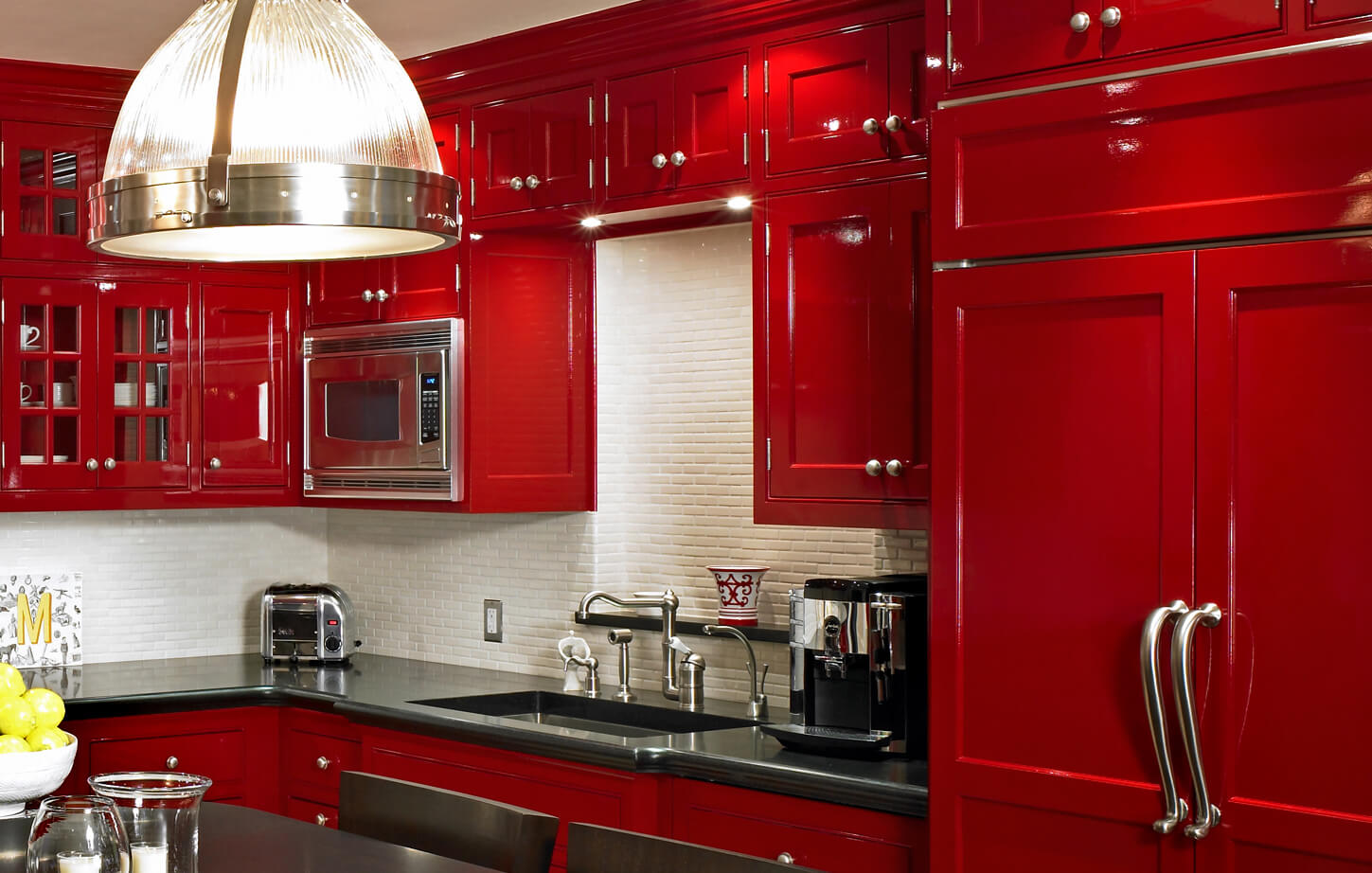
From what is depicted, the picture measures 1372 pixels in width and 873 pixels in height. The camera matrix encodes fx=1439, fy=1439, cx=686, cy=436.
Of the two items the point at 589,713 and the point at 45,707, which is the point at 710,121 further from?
the point at 45,707

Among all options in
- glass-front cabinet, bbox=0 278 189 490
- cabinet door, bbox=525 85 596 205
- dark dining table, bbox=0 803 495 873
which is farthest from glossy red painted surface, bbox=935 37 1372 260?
glass-front cabinet, bbox=0 278 189 490

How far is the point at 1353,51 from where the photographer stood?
86.0 inches

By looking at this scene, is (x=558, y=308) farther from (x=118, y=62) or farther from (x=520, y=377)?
(x=118, y=62)

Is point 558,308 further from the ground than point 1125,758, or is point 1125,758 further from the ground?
point 558,308

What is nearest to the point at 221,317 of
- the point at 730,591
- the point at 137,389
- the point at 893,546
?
the point at 137,389

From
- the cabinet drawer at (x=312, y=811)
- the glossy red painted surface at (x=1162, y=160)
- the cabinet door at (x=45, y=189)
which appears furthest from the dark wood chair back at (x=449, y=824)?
the cabinet door at (x=45, y=189)

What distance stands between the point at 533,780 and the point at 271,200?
6.54 feet

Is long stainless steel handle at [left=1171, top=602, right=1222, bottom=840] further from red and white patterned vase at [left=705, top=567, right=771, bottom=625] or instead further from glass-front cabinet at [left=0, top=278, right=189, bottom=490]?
glass-front cabinet at [left=0, top=278, right=189, bottom=490]

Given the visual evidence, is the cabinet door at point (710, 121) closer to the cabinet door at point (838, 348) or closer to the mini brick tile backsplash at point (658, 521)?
the cabinet door at point (838, 348)

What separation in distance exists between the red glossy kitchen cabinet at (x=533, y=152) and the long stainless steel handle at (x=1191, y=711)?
1954mm

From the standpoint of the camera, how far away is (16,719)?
8.41 ft

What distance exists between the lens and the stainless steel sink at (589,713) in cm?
362

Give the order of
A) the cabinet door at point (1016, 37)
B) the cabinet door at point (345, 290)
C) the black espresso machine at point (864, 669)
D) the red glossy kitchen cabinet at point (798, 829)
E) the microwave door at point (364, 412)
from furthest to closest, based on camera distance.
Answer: the cabinet door at point (345, 290), the microwave door at point (364, 412), the black espresso machine at point (864, 669), the red glossy kitchen cabinet at point (798, 829), the cabinet door at point (1016, 37)

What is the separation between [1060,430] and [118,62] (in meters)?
3.08
